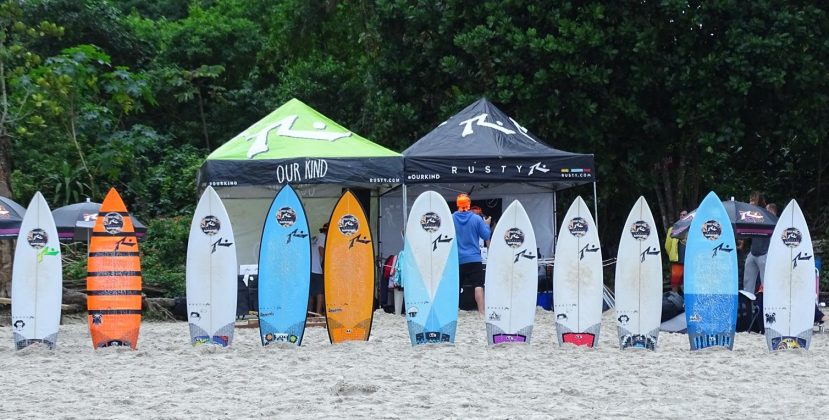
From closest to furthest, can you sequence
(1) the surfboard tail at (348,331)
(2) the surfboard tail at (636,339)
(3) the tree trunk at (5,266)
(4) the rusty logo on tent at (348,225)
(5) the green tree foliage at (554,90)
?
(2) the surfboard tail at (636,339) < (1) the surfboard tail at (348,331) < (4) the rusty logo on tent at (348,225) < (3) the tree trunk at (5,266) < (5) the green tree foliage at (554,90)

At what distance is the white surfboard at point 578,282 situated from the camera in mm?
8445

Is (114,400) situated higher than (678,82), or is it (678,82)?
(678,82)

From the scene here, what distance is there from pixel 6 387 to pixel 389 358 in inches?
98.8

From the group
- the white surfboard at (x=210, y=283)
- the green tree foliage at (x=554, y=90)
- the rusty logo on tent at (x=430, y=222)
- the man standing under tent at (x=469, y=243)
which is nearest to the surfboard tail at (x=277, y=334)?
the white surfboard at (x=210, y=283)

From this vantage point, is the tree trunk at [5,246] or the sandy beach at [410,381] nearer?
the sandy beach at [410,381]

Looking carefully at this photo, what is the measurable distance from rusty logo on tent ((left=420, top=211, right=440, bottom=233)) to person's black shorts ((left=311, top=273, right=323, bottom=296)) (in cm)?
369

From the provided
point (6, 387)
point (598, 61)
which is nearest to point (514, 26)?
point (598, 61)

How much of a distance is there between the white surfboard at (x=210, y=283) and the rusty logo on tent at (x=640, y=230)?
9.96 feet

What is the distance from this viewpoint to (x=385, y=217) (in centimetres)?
1369

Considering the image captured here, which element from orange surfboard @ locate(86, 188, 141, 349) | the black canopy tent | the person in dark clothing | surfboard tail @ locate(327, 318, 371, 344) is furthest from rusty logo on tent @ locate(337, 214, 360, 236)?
the person in dark clothing

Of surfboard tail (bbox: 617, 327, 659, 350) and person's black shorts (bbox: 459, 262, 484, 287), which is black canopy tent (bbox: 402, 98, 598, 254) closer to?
person's black shorts (bbox: 459, 262, 484, 287)

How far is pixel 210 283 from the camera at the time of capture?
27.6 ft

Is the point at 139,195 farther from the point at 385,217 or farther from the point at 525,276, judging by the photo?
the point at 525,276

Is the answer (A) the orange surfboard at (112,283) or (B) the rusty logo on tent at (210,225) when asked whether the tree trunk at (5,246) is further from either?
(B) the rusty logo on tent at (210,225)
